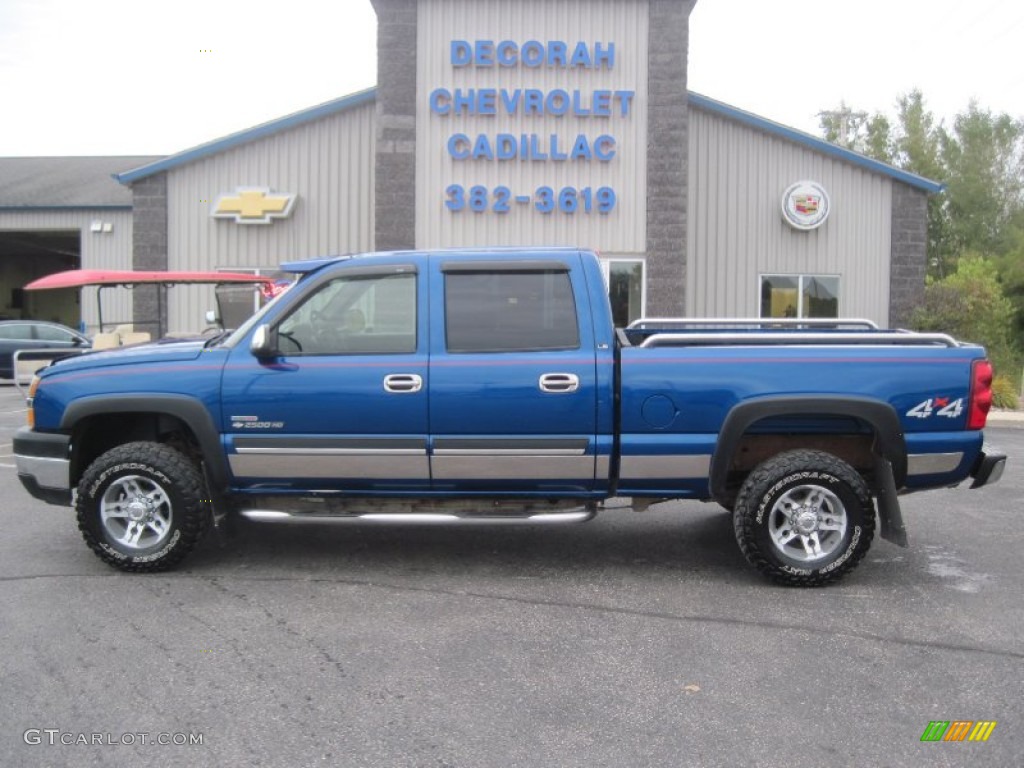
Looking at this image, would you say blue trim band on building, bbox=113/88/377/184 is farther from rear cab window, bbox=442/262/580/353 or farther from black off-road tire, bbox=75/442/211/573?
black off-road tire, bbox=75/442/211/573

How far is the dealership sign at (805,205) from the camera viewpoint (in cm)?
1794

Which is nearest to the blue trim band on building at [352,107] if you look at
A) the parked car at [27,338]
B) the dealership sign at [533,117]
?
the dealership sign at [533,117]

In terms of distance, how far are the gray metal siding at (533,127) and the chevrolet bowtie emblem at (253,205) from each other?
271 cm

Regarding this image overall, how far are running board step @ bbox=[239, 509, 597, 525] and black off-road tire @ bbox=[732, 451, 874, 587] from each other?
94cm

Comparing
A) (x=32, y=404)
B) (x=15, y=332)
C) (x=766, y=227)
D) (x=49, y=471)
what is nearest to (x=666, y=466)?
(x=49, y=471)

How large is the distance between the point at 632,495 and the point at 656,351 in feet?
2.87

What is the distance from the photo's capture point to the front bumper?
5695mm

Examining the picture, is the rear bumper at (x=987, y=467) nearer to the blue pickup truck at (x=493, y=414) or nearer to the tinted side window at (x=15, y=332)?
the blue pickup truck at (x=493, y=414)

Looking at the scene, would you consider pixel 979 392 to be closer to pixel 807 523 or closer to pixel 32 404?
pixel 807 523

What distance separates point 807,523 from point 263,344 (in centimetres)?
324

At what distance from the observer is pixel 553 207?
54.9 feet

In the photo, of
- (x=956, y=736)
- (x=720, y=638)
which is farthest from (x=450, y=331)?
(x=956, y=736)

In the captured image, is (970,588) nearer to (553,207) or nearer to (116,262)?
(553,207)

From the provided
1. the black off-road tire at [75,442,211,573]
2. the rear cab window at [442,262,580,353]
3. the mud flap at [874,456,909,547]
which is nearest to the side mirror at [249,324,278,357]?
the black off-road tire at [75,442,211,573]
